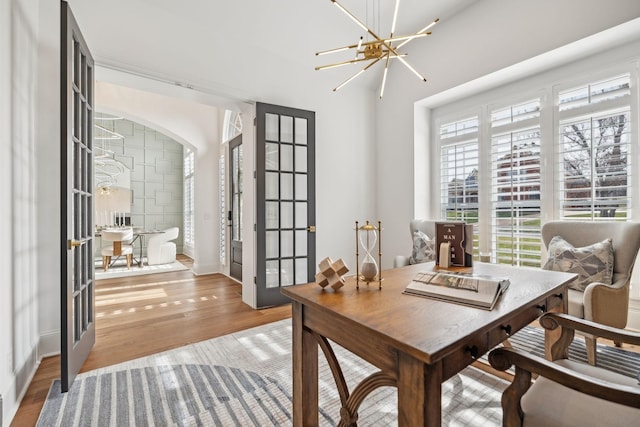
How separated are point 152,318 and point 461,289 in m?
3.16

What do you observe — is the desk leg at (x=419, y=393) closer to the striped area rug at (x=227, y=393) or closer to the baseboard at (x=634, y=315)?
the striped area rug at (x=227, y=393)

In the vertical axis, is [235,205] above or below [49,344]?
above

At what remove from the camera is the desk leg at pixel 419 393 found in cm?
82

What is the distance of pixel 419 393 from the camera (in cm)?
83

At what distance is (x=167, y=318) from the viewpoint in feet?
10.4

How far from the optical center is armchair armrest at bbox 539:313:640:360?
112 centimetres

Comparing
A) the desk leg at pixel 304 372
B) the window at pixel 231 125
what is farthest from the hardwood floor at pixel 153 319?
the window at pixel 231 125

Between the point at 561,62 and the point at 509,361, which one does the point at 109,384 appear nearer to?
the point at 509,361

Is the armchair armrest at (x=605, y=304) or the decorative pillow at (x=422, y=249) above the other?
the decorative pillow at (x=422, y=249)

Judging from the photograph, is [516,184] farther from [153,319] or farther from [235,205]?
[153,319]

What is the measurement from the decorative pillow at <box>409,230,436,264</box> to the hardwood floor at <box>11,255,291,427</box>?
62.1 inches

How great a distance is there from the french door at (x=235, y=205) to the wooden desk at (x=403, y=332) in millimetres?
3719

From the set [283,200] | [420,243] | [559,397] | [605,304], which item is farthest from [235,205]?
[559,397]

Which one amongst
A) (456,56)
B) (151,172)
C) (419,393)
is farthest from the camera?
(151,172)
